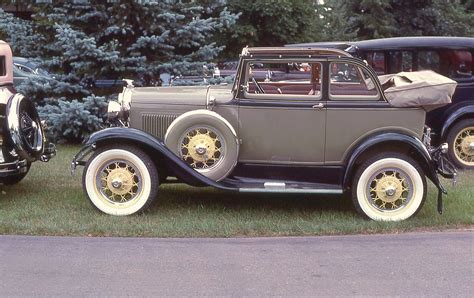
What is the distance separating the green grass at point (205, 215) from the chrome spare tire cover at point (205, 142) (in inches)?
22.2

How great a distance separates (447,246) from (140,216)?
10.5 ft

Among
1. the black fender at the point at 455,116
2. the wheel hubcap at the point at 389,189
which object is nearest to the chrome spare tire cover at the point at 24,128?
the wheel hubcap at the point at 389,189

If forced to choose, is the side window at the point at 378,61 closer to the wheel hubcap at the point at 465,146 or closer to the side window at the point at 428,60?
the side window at the point at 428,60

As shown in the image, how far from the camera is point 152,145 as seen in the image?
735cm

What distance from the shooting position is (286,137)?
7.54m

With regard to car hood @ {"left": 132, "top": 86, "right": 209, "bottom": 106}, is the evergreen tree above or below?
above

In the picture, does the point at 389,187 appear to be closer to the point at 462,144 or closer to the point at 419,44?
Answer: the point at 462,144

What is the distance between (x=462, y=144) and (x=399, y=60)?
5.55 feet

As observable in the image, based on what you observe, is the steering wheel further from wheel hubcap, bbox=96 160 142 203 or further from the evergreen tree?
the evergreen tree

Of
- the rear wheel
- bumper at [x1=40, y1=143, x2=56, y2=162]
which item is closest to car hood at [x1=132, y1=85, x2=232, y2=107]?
bumper at [x1=40, y1=143, x2=56, y2=162]

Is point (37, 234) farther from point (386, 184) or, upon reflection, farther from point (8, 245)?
point (386, 184)

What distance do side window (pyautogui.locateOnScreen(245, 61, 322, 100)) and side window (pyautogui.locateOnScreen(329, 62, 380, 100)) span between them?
0.54 feet

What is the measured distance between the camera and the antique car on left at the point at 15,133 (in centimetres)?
779

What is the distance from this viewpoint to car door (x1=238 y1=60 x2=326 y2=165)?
7.48m
